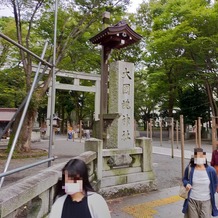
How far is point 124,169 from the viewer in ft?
19.6

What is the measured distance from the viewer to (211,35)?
736 inches

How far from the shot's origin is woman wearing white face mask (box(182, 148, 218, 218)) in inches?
135

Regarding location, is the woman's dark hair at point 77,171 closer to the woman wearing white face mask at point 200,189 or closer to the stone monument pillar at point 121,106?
the woman wearing white face mask at point 200,189

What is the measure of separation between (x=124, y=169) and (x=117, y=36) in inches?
144

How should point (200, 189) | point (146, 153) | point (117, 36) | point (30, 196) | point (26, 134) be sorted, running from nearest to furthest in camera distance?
point (30, 196) < point (200, 189) < point (146, 153) < point (117, 36) < point (26, 134)

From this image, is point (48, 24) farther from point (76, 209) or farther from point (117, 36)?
point (76, 209)

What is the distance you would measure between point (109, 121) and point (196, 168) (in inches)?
129

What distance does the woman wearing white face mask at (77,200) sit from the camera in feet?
6.07

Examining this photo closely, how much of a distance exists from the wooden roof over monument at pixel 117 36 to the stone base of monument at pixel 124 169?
2.92 meters

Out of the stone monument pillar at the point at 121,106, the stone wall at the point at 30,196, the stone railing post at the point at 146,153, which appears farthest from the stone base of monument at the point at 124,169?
the stone wall at the point at 30,196

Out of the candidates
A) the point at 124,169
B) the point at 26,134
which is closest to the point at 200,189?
the point at 124,169

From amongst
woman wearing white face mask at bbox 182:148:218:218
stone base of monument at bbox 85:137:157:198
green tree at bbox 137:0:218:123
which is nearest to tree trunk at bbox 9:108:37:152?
stone base of monument at bbox 85:137:157:198

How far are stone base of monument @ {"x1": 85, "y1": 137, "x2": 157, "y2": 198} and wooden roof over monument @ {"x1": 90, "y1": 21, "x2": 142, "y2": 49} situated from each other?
2920mm

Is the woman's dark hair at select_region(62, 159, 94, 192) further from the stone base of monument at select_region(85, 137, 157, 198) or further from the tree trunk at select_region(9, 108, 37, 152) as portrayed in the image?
the tree trunk at select_region(9, 108, 37, 152)
